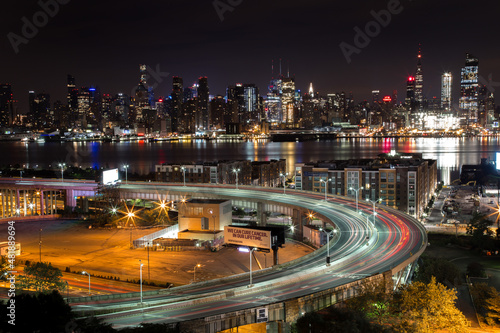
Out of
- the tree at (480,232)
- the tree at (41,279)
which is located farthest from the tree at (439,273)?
the tree at (41,279)

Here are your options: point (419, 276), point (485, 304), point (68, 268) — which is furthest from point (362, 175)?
point (68, 268)

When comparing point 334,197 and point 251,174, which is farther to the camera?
point 251,174

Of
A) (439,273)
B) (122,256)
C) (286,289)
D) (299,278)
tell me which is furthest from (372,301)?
(122,256)

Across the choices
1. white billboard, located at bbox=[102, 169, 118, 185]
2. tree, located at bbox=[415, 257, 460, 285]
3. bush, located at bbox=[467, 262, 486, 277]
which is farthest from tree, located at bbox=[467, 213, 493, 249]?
white billboard, located at bbox=[102, 169, 118, 185]

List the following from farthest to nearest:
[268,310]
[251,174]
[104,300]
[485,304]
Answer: [251,174], [485,304], [104,300], [268,310]

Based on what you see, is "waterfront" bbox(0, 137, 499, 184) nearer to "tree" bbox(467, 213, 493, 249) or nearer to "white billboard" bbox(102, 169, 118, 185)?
"tree" bbox(467, 213, 493, 249)

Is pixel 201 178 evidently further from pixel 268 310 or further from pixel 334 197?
pixel 268 310

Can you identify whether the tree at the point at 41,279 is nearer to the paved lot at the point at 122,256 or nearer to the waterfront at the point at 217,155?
the paved lot at the point at 122,256

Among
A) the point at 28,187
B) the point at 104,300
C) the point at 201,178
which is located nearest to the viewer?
the point at 104,300
